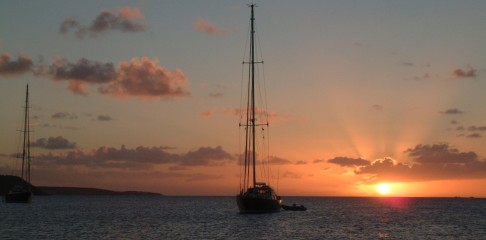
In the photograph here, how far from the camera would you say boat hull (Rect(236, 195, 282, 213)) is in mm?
97438

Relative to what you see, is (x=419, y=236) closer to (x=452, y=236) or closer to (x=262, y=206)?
(x=452, y=236)

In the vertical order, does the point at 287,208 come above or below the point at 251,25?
below

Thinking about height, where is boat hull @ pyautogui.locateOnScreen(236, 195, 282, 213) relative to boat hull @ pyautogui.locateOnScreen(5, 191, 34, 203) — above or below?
above

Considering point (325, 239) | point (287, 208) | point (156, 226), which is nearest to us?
point (325, 239)

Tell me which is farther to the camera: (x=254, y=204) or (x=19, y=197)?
(x=19, y=197)

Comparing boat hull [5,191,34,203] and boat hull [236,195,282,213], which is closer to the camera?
boat hull [236,195,282,213]

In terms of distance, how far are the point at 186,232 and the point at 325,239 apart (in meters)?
18.7

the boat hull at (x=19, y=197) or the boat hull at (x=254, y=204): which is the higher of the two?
the boat hull at (x=254, y=204)

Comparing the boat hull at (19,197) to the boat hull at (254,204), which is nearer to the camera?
the boat hull at (254,204)

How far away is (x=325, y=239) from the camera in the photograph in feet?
243

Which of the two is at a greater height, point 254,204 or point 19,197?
point 254,204

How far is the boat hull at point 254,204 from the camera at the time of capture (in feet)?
320

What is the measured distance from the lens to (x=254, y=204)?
99000 millimetres

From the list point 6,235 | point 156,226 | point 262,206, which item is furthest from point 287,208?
point 6,235
